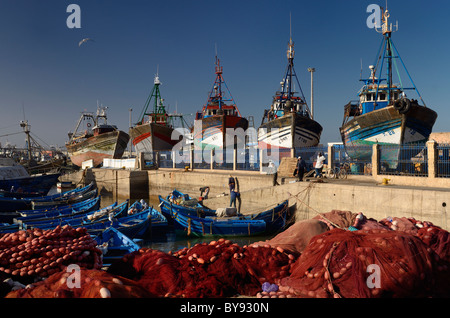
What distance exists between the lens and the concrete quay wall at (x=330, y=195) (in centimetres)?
1123

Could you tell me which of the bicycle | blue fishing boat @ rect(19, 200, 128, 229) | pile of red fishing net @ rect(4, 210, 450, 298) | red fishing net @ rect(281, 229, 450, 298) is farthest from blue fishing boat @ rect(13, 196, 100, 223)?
the bicycle

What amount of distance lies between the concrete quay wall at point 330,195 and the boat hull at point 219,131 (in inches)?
320

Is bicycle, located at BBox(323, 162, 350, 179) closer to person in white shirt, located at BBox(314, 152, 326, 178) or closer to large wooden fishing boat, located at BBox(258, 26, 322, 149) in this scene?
person in white shirt, located at BBox(314, 152, 326, 178)

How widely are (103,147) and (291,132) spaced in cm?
2429

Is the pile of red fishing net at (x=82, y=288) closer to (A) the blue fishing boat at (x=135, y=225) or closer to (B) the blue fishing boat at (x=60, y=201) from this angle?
(A) the blue fishing boat at (x=135, y=225)

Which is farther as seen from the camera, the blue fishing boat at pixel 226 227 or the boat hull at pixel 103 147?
the boat hull at pixel 103 147

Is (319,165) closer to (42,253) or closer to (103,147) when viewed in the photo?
(42,253)

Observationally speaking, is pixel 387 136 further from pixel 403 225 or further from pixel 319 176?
pixel 403 225

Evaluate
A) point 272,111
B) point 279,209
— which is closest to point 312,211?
point 279,209

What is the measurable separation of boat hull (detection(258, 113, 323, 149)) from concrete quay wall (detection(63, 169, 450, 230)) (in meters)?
5.88

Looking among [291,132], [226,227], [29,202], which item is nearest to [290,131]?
[291,132]

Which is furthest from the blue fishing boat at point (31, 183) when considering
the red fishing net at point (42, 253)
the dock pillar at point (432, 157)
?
the dock pillar at point (432, 157)

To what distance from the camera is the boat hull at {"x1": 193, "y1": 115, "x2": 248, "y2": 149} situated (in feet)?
101

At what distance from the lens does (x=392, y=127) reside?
18.6 metres
